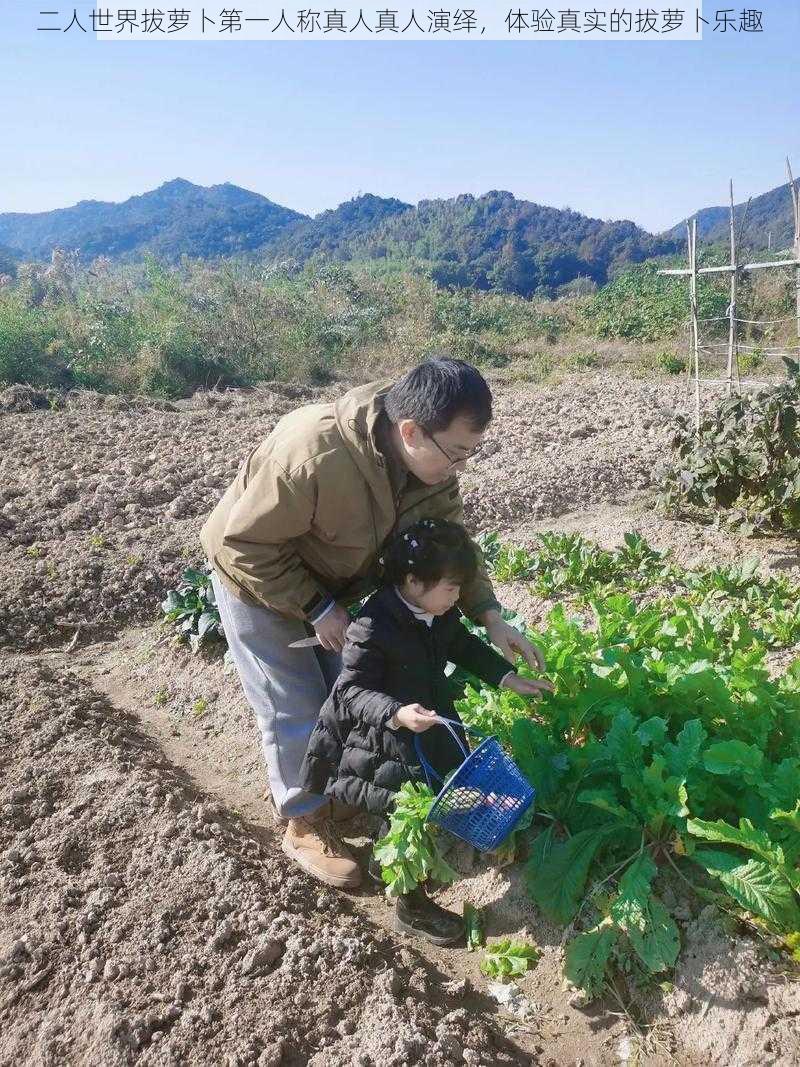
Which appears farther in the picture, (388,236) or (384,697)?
(388,236)

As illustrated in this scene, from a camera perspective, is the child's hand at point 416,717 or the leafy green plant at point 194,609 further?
the leafy green plant at point 194,609

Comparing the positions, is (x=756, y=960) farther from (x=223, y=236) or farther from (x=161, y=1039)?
(x=223, y=236)

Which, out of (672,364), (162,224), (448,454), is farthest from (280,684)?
(162,224)

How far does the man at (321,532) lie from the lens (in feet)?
7.39

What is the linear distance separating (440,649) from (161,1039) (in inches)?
50.4

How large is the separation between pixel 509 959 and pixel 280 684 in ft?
3.55

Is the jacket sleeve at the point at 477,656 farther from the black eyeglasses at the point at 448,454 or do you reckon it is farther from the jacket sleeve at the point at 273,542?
the black eyeglasses at the point at 448,454

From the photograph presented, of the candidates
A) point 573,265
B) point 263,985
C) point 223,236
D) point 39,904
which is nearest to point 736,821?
point 263,985

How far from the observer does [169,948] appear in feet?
7.99

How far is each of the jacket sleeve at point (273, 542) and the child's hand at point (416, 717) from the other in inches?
19.7

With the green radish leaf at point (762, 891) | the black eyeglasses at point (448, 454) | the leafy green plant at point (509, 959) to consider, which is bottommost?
the leafy green plant at point (509, 959)

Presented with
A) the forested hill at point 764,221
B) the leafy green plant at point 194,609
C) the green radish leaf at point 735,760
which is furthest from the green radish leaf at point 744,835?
the forested hill at point 764,221

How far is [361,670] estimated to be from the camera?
7.96 ft

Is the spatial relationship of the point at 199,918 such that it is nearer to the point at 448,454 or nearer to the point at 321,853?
the point at 321,853
